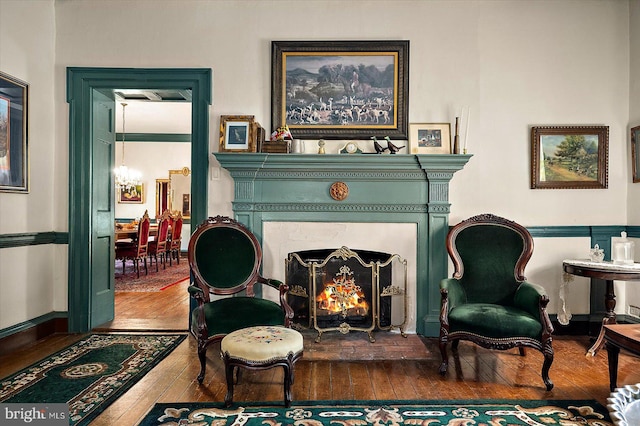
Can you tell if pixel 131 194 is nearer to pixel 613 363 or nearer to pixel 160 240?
pixel 160 240

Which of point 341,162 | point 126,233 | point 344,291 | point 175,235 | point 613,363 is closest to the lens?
point 613,363


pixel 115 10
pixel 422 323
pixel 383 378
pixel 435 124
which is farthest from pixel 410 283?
pixel 115 10

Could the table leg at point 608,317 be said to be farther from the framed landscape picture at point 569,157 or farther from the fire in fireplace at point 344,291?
the fire in fireplace at point 344,291

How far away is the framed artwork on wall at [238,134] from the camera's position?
392 centimetres

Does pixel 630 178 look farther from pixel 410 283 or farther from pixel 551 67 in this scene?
pixel 410 283

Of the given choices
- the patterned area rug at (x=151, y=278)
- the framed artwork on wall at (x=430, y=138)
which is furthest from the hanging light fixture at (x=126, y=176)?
the framed artwork on wall at (x=430, y=138)

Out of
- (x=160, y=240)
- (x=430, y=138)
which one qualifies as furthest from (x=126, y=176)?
(x=430, y=138)

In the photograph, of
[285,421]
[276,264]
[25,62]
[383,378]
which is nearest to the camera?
[285,421]

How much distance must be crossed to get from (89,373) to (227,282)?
3.70ft

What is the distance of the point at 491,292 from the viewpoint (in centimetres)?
345

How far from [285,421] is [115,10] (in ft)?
13.0

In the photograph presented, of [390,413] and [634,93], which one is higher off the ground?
[634,93]

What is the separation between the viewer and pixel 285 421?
235 cm

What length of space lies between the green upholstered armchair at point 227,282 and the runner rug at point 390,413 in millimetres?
510
